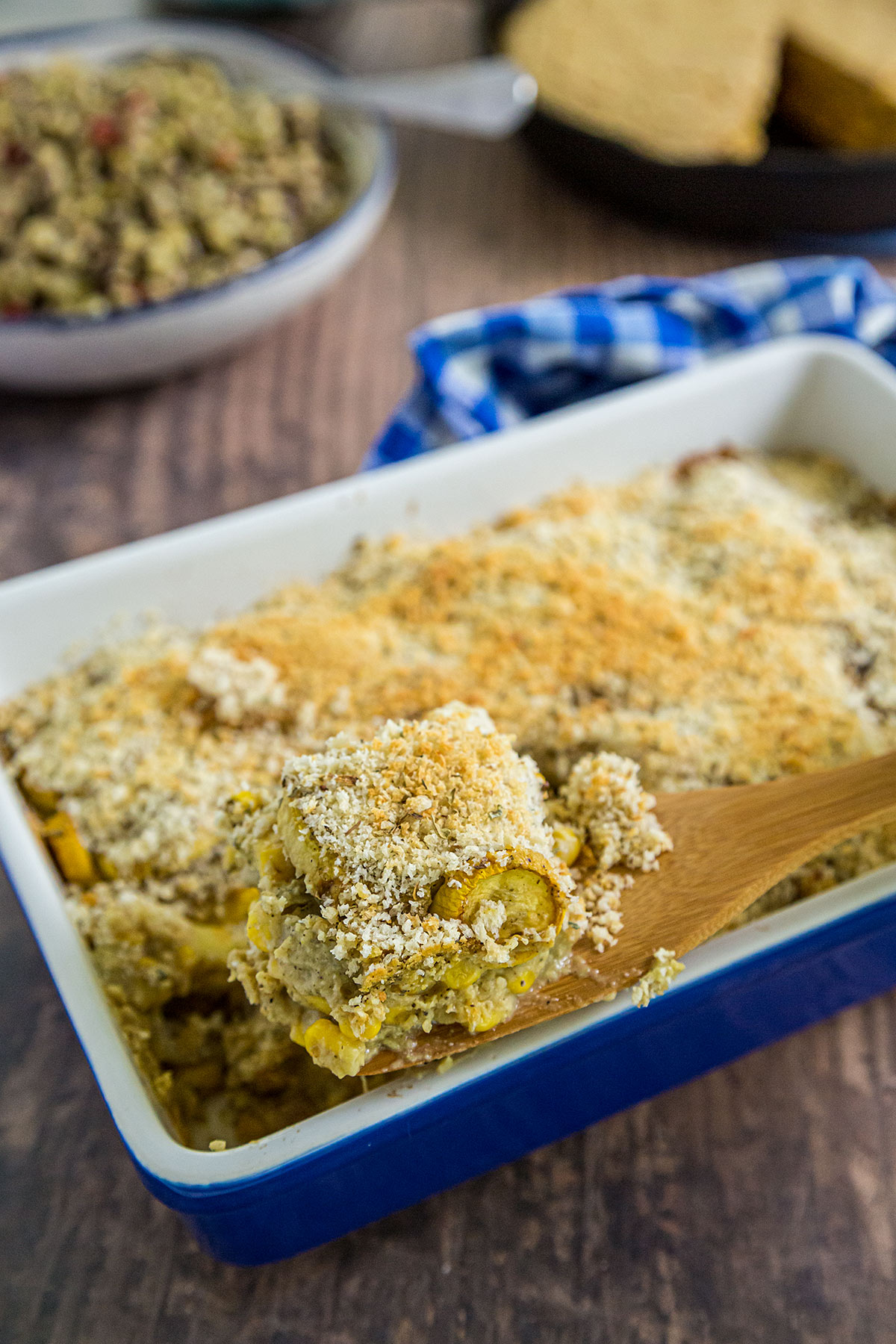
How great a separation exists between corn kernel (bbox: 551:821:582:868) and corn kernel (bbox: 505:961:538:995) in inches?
3.0

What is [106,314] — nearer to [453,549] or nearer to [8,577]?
[8,577]

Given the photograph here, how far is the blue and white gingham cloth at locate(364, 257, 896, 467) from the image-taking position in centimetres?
128

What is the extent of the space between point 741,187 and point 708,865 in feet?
3.55

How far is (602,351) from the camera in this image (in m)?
1.30

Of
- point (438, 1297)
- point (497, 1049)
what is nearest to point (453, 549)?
point (497, 1049)

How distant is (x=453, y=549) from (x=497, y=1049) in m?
0.49

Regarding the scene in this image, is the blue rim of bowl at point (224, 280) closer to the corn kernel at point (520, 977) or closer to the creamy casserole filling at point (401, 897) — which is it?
the creamy casserole filling at point (401, 897)

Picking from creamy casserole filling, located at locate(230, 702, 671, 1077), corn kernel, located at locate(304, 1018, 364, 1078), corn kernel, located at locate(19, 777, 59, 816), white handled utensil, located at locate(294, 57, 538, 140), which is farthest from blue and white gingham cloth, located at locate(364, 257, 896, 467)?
corn kernel, located at locate(304, 1018, 364, 1078)

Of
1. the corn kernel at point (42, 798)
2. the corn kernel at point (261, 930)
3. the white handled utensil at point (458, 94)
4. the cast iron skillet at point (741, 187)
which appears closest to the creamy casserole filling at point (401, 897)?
the corn kernel at point (261, 930)

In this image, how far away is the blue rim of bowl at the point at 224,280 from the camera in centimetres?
121

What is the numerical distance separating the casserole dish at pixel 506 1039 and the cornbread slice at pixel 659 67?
56cm

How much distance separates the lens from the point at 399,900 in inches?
24.6

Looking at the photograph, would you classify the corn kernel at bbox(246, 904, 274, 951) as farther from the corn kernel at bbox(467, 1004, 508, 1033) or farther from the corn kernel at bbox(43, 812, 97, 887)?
the corn kernel at bbox(43, 812, 97, 887)

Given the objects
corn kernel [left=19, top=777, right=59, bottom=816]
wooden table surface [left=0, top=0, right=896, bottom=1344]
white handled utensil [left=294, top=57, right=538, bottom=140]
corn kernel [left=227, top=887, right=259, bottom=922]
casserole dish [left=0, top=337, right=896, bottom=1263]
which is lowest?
wooden table surface [left=0, top=0, right=896, bottom=1344]
